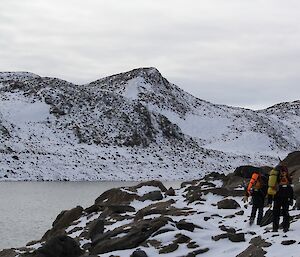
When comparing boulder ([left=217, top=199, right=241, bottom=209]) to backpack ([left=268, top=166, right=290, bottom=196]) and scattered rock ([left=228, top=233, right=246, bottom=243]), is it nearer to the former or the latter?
scattered rock ([left=228, top=233, right=246, bottom=243])

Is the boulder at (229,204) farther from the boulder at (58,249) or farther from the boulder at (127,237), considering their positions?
the boulder at (58,249)

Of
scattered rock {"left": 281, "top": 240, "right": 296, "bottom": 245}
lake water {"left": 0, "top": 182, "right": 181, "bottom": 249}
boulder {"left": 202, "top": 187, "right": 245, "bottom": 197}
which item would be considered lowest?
lake water {"left": 0, "top": 182, "right": 181, "bottom": 249}

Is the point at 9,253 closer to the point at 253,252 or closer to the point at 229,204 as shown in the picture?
the point at 229,204

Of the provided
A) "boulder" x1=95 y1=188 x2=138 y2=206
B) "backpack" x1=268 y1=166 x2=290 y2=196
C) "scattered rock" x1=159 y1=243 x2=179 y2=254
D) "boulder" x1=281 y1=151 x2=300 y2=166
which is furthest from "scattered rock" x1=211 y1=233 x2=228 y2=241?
"boulder" x1=281 y1=151 x2=300 y2=166

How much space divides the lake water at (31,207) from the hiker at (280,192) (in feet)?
47.4

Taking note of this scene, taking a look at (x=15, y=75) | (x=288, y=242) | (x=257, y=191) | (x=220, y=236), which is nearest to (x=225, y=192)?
(x=257, y=191)

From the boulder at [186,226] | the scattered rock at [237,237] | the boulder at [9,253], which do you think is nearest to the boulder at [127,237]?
the boulder at [186,226]

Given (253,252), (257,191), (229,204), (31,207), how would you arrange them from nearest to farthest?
(253,252)
(257,191)
(229,204)
(31,207)

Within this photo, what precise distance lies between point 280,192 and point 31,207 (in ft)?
88.1

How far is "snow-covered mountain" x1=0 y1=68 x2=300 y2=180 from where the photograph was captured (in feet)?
262

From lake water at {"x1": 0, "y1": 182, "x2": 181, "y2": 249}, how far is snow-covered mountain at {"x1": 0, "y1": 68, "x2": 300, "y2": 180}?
17.1m

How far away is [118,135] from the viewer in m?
99.9

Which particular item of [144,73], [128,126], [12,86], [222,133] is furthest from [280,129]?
[12,86]

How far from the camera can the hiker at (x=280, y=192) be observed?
17.5 m
